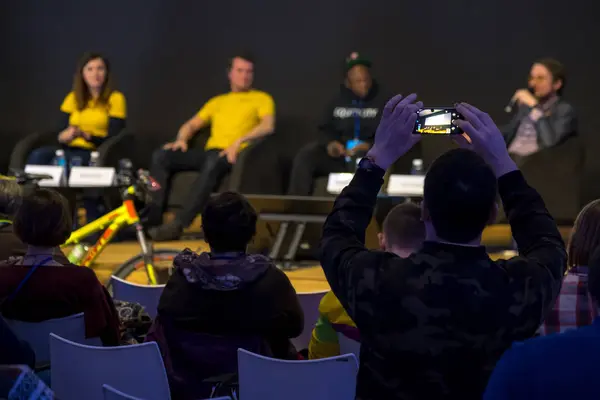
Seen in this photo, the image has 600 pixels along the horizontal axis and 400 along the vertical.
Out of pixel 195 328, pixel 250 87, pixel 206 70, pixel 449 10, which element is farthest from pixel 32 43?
pixel 195 328

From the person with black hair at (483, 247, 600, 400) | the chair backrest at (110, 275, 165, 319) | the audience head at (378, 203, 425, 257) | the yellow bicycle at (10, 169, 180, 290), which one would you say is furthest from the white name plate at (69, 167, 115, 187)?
the person with black hair at (483, 247, 600, 400)

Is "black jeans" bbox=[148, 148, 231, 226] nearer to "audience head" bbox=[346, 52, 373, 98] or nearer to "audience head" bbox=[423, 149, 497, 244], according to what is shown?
"audience head" bbox=[346, 52, 373, 98]

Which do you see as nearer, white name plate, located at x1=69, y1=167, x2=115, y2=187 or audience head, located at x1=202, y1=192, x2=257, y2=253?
audience head, located at x1=202, y1=192, x2=257, y2=253

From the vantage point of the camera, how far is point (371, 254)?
60.4 inches

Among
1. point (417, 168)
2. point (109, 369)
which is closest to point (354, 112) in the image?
point (417, 168)

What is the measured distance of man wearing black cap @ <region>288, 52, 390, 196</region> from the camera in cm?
675

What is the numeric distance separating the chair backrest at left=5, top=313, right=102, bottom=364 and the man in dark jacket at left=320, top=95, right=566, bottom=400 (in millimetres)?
1212

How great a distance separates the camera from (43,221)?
271cm

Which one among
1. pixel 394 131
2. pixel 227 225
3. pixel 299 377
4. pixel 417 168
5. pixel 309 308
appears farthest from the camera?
pixel 417 168

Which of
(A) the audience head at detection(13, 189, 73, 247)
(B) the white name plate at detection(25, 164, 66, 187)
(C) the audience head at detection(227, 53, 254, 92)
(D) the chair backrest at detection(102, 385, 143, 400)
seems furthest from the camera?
(C) the audience head at detection(227, 53, 254, 92)

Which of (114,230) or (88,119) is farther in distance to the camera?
(88,119)

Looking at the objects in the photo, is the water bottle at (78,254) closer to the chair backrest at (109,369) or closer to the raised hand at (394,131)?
the chair backrest at (109,369)

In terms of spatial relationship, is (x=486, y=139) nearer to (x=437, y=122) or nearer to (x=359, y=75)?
(x=437, y=122)

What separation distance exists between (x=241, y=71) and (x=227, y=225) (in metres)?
4.72
